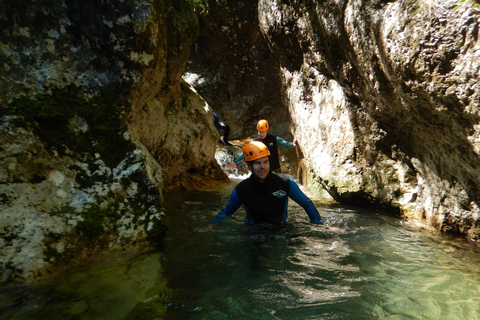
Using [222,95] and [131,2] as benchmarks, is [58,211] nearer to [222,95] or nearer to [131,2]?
[131,2]

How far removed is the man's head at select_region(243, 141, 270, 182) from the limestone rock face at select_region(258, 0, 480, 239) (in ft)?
7.00

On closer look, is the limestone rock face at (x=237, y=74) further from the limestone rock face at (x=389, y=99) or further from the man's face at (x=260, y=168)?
the man's face at (x=260, y=168)

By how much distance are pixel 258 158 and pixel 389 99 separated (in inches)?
97.1

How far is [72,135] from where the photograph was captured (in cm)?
350

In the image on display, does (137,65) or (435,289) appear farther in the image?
(137,65)

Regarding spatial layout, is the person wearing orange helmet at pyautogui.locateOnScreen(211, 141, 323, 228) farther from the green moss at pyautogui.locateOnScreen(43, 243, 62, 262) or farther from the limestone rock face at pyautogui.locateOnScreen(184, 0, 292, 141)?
the limestone rock face at pyautogui.locateOnScreen(184, 0, 292, 141)

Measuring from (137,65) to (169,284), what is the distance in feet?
8.75

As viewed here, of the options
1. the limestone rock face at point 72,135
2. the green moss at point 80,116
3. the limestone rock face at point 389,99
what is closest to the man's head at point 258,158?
the limestone rock face at point 72,135

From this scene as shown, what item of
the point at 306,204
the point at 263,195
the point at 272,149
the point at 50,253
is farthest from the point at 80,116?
the point at 272,149

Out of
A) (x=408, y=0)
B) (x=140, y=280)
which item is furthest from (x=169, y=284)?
(x=408, y=0)

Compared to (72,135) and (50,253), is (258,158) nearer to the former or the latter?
(72,135)

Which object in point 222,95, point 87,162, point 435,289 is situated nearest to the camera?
point 435,289

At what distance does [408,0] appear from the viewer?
409 centimetres

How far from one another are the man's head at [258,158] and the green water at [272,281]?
2.75 ft
